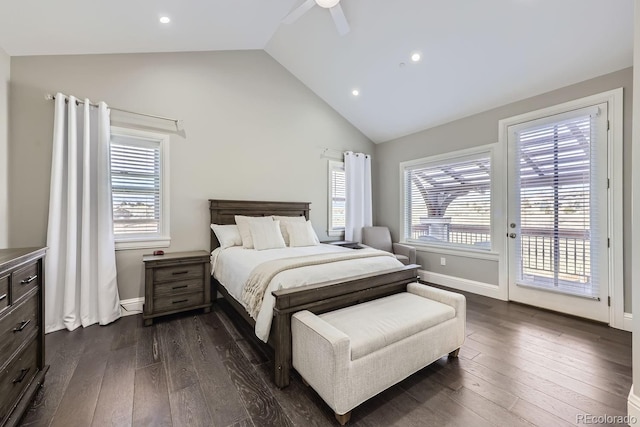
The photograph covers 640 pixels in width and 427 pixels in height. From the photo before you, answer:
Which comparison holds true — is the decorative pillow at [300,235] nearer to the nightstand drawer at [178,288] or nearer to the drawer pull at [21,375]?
the nightstand drawer at [178,288]

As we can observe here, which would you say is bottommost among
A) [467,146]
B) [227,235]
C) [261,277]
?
[261,277]

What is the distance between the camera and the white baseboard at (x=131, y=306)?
9.93 ft

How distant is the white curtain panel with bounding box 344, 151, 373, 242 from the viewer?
4848 mm

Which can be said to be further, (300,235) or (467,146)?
(467,146)

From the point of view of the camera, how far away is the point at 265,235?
331 cm

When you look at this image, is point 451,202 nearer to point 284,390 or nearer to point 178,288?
point 284,390

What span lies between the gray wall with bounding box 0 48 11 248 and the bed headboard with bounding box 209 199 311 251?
72.9 inches

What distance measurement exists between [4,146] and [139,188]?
1.11 metres

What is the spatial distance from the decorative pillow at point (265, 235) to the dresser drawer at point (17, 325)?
187 cm

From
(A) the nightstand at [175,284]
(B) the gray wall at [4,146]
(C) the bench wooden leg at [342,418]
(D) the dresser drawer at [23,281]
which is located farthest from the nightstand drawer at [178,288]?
(C) the bench wooden leg at [342,418]

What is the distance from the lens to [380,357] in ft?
5.26

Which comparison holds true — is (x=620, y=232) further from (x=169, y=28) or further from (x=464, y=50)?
(x=169, y=28)

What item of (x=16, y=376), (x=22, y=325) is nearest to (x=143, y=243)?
(x=22, y=325)

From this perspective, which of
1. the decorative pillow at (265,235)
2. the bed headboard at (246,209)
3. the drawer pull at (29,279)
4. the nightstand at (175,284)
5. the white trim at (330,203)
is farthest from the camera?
the white trim at (330,203)
